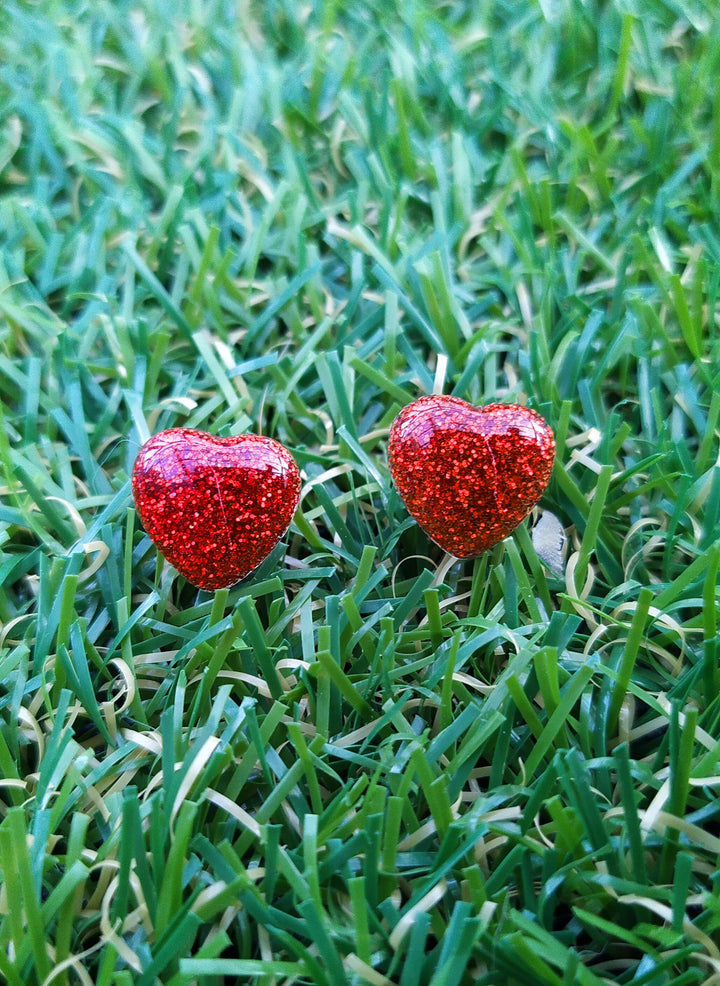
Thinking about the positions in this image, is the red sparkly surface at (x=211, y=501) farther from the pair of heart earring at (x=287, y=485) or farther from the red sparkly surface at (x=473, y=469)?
the red sparkly surface at (x=473, y=469)

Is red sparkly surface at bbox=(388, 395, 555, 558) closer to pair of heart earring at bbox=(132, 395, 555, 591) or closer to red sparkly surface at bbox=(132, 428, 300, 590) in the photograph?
pair of heart earring at bbox=(132, 395, 555, 591)

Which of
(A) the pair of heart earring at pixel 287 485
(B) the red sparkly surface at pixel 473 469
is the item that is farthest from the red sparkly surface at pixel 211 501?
(B) the red sparkly surface at pixel 473 469

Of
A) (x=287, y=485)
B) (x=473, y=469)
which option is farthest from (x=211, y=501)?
(x=473, y=469)

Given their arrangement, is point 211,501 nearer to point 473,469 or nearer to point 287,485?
point 287,485

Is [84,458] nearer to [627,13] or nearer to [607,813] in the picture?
[607,813]

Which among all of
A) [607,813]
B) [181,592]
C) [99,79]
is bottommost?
[607,813]

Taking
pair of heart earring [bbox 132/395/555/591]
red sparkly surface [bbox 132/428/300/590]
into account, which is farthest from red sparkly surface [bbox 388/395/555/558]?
red sparkly surface [bbox 132/428/300/590]

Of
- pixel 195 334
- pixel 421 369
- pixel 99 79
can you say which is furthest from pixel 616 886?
pixel 99 79

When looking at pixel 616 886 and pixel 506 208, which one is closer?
pixel 616 886
